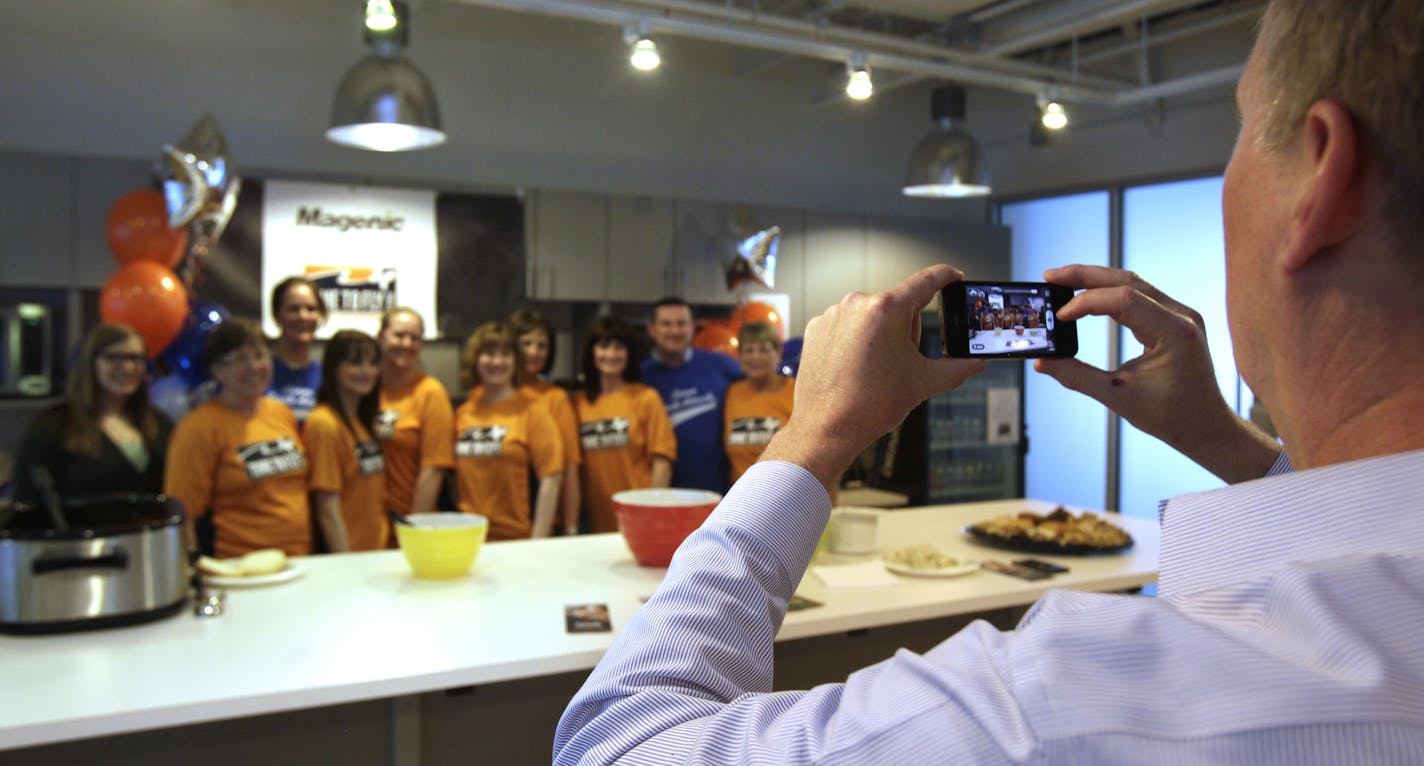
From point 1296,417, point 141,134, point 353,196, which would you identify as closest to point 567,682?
point 1296,417

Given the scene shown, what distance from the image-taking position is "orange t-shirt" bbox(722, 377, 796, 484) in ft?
13.4

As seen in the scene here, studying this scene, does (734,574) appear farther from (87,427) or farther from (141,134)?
(141,134)

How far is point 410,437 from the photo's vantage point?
12.6ft

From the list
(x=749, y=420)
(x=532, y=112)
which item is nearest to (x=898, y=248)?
(x=532, y=112)

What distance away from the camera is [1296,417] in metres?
0.53

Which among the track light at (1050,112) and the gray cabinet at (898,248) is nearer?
the track light at (1050,112)

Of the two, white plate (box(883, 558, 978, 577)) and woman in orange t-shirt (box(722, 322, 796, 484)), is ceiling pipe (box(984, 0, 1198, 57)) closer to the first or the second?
woman in orange t-shirt (box(722, 322, 796, 484))

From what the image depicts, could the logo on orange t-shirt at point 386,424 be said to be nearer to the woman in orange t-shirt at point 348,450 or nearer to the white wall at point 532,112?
the woman in orange t-shirt at point 348,450

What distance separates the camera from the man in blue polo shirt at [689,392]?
13.9ft

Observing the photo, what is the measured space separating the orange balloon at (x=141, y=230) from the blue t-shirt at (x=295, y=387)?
0.58m

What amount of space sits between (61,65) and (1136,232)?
5.65m

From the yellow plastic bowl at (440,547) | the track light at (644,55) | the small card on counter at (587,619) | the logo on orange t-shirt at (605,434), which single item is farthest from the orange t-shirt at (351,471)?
the small card on counter at (587,619)

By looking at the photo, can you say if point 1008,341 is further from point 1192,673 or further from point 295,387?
point 295,387

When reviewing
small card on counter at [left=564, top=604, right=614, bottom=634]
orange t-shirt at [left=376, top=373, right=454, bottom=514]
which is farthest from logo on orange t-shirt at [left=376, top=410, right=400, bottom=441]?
small card on counter at [left=564, top=604, right=614, bottom=634]
